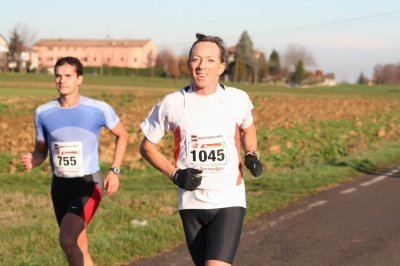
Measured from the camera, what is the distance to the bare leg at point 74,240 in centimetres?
569

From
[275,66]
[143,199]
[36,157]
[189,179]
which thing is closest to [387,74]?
[275,66]

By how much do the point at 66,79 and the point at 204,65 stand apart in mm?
1796

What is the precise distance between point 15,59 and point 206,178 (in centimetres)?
13077

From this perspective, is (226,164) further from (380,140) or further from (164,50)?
(164,50)

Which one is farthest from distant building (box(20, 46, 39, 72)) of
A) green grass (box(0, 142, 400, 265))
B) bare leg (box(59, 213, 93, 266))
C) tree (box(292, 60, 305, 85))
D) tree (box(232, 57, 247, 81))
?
bare leg (box(59, 213, 93, 266))

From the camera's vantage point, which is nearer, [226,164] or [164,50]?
[226,164]

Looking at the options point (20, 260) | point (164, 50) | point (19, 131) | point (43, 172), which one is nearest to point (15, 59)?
point (164, 50)

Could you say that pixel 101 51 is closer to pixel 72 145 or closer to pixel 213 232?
pixel 72 145

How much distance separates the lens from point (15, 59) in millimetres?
130750

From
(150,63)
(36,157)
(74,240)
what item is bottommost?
(150,63)

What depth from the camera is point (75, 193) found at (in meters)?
6.07

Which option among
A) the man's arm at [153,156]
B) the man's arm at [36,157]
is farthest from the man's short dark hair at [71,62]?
the man's arm at [153,156]

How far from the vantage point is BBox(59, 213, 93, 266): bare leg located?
5.69 metres

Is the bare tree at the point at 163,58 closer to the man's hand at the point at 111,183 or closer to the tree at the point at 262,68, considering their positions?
the tree at the point at 262,68
